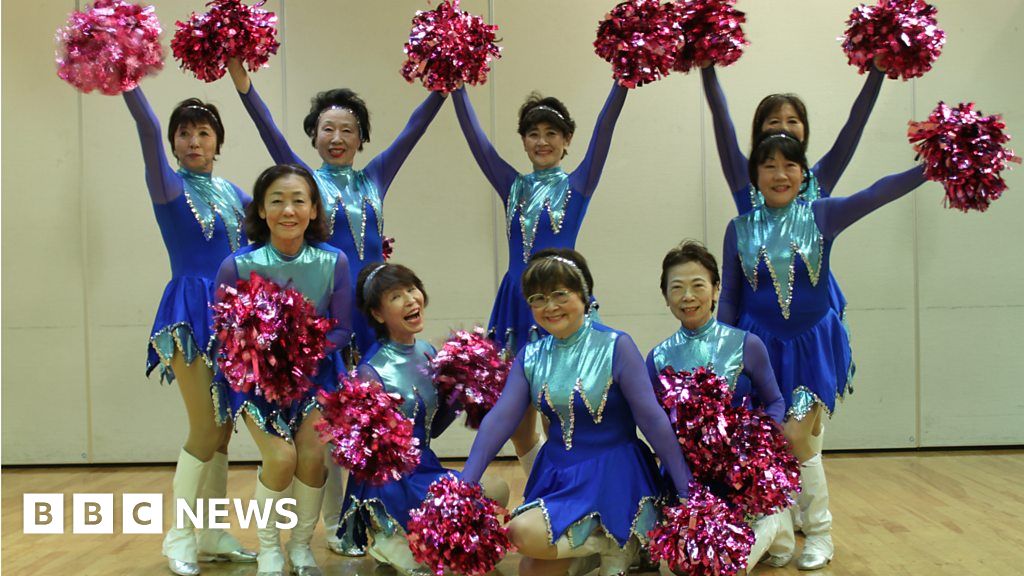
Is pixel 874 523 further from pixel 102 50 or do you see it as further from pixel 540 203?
pixel 102 50

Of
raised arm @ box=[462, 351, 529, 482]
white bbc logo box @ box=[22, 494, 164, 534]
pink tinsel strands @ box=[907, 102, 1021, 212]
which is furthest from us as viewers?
white bbc logo box @ box=[22, 494, 164, 534]

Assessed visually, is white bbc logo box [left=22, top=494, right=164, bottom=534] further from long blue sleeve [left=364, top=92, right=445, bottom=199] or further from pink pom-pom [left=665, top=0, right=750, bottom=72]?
pink pom-pom [left=665, top=0, right=750, bottom=72]

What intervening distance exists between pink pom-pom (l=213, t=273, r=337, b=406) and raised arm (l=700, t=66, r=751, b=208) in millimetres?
1634

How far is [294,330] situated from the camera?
2.94m

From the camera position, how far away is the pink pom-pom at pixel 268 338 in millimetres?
2895

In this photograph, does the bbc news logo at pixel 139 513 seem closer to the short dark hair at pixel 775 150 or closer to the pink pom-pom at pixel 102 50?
the pink pom-pom at pixel 102 50

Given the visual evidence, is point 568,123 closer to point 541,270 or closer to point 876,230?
point 541,270

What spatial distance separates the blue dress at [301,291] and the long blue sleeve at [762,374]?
1315 mm

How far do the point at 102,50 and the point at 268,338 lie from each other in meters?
1.12

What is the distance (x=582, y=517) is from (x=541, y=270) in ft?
2.46

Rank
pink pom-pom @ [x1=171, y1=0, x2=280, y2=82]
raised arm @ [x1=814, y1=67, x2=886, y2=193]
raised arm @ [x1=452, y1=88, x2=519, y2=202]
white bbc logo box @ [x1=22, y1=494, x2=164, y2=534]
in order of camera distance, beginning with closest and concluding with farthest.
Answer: pink pom-pom @ [x1=171, y1=0, x2=280, y2=82], raised arm @ [x1=814, y1=67, x2=886, y2=193], raised arm @ [x1=452, y1=88, x2=519, y2=202], white bbc logo box @ [x1=22, y1=494, x2=164, y2=534]

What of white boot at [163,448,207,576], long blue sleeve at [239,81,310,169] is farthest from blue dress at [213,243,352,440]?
long blue sleeve at [239,81,310,169]

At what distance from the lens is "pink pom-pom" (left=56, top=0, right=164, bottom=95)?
3.10 meters

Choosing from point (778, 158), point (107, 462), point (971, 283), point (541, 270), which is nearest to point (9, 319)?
point (107, 462)
